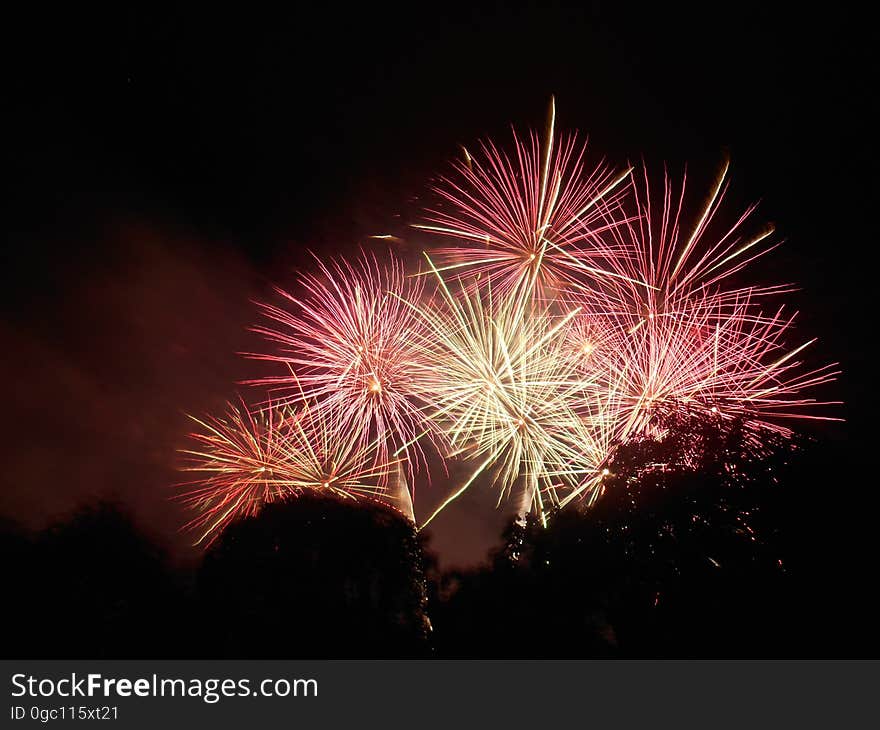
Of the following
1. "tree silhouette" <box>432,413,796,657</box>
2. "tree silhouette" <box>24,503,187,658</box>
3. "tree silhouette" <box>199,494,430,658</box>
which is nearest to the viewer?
"tree silhouette" <box>432,413,796,657</box>

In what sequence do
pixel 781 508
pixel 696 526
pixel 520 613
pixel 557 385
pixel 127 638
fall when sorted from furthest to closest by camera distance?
pixel 557 385
pixel 520 613
pixel 127 638
pixel 696 526
pixel 781 508

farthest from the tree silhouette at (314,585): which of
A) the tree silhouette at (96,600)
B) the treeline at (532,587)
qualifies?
the tree silhouette at (96,600)

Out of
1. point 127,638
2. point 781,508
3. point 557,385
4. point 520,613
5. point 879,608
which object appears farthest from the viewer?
point 557,385

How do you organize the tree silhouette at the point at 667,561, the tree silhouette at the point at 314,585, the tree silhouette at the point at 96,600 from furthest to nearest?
the tree silhouette at the point at 96,600
the tree silhouette at the point at 314,585
the tree silhouette at the point at 667,561

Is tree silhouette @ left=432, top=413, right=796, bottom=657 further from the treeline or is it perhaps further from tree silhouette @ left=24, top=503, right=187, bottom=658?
tree silhouette @ left=24, top=503, right=187, bottom=658

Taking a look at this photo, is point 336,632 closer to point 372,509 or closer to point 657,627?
point 372,509

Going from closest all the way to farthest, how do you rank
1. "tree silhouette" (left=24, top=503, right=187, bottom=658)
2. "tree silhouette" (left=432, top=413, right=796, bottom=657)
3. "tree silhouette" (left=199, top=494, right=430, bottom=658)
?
"tree silhouette" (left=432, top=413, right=796, bottom=657) < "tree silhouette" (left=199, top=494, right=430, bottom=658) < "tree silhouette" (left=24, top=503, right=187, bottom=658)

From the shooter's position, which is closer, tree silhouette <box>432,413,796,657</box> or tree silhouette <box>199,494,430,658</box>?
tree silhouette <box>432,413,796,657</box>

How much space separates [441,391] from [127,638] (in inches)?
316

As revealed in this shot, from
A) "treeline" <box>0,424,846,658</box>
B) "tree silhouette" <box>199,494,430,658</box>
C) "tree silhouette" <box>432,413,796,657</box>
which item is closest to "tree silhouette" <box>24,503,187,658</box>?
"treeline" <box>0,424,846,658</box>

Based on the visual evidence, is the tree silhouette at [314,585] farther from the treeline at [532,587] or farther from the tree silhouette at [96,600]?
the tree silhouette at [96,600]
